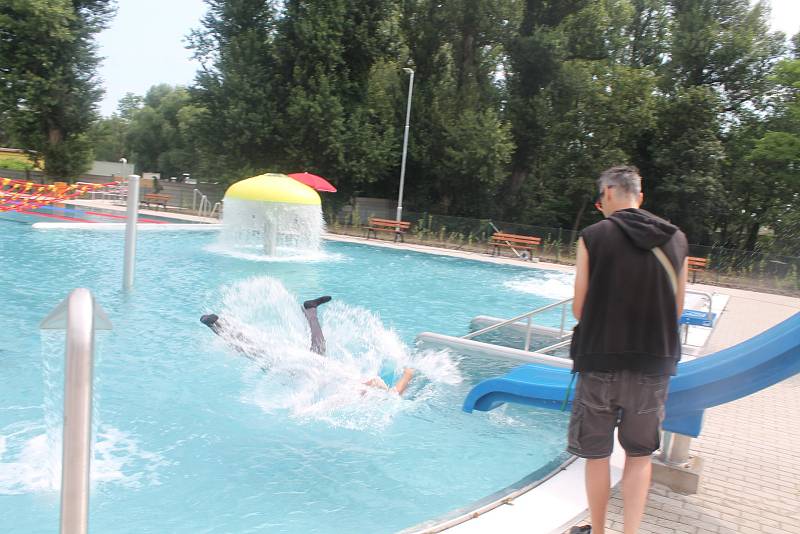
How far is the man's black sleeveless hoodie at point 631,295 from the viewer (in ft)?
10.1

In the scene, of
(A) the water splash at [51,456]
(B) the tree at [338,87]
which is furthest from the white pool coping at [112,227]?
(A) the water splash at [51,456]

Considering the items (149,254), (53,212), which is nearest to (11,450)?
(149,254)

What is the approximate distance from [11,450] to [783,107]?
3409 centimetres

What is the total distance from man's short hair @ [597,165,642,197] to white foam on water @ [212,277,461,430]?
3.67m

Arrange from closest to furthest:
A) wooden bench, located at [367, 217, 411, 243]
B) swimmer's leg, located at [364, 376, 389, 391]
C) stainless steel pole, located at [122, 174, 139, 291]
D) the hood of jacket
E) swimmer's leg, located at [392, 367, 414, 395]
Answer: the hood of jacket < swimmer's leg, located at [364, 376, 389, 391] < swimmer's leg, located at [392, 367, 414, 395] < stainless steel pole, located at [122, 174, 139, 291] < wooden bench, located at [367, 217, 411, 243]

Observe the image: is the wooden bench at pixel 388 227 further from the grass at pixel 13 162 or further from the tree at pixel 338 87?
the grass at pixel 13 162

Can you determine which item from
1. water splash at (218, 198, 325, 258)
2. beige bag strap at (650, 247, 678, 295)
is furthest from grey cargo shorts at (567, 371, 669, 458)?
water splash at (218, 198, 325, 258)

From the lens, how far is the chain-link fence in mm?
22734

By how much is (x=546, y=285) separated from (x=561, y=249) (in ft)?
26.2

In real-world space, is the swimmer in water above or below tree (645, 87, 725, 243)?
below

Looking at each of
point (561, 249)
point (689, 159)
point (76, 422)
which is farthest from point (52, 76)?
point (76, 422)

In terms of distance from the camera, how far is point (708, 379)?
403 cm

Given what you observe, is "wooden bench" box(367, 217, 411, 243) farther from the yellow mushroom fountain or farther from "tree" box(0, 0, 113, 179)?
"tree" box(0, 0, 113, 179)

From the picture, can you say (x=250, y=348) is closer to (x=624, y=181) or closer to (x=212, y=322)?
(x=212, y=322)
